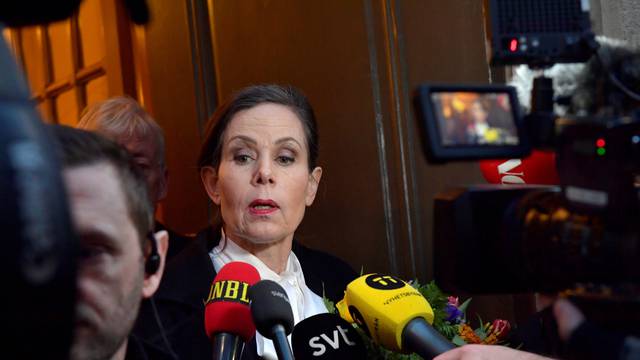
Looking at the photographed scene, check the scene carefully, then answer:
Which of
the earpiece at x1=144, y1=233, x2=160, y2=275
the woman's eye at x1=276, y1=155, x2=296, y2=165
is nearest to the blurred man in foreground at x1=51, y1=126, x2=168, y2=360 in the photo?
the earpiece at x1=144, y1=233, x2=160, y2=275

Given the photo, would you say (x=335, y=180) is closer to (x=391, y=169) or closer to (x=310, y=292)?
(x=391, y=169)

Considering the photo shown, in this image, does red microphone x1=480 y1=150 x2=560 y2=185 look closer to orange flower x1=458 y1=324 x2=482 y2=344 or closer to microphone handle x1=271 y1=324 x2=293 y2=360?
orange flower x1=458 y1=324 x2=482 y2=344

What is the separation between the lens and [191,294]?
1.54m

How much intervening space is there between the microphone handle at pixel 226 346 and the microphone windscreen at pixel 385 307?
0.23 metres

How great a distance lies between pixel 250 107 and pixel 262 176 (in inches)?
6.9

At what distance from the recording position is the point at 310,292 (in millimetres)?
1721

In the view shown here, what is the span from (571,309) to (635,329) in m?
0.07

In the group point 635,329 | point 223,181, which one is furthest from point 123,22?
point 635,329

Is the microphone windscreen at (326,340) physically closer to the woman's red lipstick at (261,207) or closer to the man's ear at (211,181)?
the woman's red lipstick at (261,207)

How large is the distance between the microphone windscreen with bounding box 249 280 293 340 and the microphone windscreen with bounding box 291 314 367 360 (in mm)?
283

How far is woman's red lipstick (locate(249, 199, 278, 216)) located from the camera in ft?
5.37

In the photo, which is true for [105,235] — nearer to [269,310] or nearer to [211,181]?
[269,310]

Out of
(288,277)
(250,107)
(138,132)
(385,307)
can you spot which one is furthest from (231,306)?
(138,132)

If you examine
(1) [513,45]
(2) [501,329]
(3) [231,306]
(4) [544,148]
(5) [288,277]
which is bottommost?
(2) [501,329]
